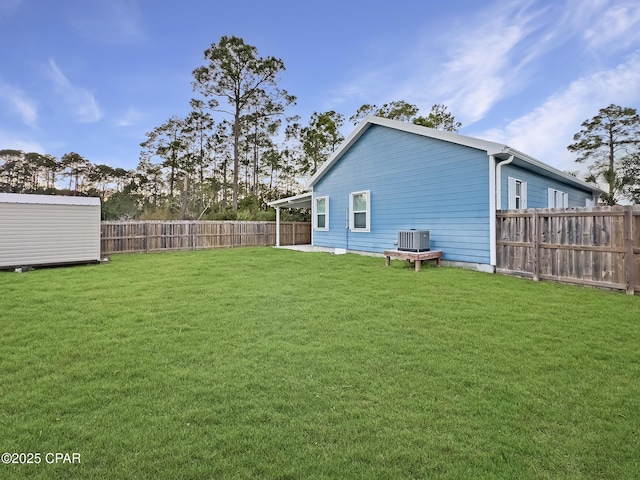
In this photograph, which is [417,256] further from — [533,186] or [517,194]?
[533,186]

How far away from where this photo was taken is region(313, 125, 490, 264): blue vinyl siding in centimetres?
820

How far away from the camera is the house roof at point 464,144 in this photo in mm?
7688

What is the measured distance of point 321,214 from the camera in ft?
45.3

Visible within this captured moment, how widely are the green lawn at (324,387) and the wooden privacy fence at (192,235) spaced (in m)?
8.56

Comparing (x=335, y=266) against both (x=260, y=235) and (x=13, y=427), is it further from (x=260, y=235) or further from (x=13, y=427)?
(x=260, y=235)

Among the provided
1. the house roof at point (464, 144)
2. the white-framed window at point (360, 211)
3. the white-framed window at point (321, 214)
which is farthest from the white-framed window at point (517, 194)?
the white-framed window at point (321, 214)

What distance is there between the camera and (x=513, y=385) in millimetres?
2531

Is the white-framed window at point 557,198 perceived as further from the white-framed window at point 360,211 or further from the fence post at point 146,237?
the fence post at point 146,237

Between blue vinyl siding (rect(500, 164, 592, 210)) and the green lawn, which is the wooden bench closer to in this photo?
blue vinyl siding (rect(500, 164, 592, 210))

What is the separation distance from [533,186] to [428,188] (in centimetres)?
358

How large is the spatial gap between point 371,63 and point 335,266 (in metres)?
9.24

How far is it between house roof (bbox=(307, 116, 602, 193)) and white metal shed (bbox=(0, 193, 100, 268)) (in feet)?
26.9

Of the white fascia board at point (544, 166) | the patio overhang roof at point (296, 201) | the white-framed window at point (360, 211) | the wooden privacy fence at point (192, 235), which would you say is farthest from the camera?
the patio overhang roof at point (296, 201)

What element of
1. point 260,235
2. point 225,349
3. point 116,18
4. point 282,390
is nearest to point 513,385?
point 282,390
